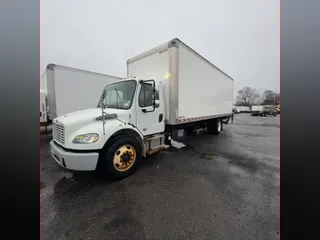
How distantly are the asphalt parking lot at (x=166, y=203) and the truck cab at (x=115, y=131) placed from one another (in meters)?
0.55

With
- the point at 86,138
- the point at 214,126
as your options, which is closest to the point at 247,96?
the point at 214,126

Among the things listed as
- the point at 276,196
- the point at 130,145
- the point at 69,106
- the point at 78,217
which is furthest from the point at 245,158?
the point at 69,106

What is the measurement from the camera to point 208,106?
6230 mm

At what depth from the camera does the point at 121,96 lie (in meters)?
3.66

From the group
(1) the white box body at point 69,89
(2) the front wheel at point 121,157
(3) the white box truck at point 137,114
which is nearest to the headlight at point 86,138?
(3) the white box truck at point 137,114

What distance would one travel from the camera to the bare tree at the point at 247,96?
5596cm

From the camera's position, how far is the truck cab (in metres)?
2.63

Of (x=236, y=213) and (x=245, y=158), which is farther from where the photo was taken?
(x=245, y=158)

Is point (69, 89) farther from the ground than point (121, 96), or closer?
farther from the ground

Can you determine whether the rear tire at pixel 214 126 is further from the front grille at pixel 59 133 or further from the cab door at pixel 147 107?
the front grille at pixel 59 133

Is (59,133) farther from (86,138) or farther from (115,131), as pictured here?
(115,131)

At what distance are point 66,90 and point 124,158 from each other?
20.1ft
